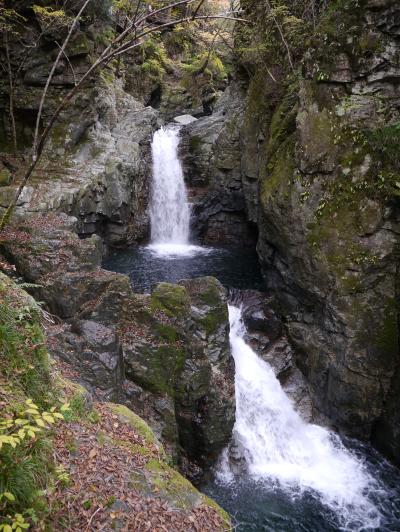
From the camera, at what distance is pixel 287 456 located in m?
9.66

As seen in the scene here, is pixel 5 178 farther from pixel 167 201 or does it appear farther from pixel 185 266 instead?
pixel 167 201

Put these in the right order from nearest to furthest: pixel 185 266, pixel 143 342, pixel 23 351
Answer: pixel 23 351
pixel 143 342
pixel 185 266

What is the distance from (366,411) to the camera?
996cm

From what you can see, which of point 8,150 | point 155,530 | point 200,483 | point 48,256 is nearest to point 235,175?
point 8,150

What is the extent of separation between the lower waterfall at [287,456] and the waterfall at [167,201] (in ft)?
30.2

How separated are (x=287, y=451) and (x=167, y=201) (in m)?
13.4

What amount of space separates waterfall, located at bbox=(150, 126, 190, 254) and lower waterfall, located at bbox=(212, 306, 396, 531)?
919 cm

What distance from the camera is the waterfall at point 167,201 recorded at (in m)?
19.7

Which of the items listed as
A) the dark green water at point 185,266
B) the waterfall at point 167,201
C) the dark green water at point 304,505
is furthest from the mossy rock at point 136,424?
the waterfall at point 167,201

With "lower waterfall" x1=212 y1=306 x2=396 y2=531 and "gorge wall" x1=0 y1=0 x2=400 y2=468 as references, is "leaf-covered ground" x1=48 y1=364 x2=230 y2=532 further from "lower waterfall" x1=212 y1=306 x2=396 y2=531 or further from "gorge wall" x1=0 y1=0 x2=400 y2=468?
"lower waterfall" x1=212 y1=306 x2=396 y2=531

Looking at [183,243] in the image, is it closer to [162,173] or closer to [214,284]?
[162,173]

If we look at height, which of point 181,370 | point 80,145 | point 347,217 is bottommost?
point 181,370

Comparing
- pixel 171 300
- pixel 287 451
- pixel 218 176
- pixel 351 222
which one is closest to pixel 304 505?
pixel 287 451

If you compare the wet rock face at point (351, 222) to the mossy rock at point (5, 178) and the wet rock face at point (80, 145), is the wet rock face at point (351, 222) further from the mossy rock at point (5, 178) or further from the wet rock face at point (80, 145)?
the mossy rock at point (5, 178)
